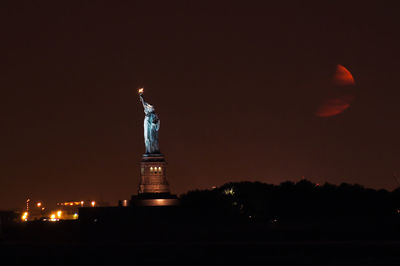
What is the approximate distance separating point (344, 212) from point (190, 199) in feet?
56.2

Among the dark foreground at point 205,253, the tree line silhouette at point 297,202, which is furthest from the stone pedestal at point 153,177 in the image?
the dark foreground at point 205,253

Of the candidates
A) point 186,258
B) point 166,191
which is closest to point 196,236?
point 186,258

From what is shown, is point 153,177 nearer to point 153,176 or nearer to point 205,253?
point 153,176

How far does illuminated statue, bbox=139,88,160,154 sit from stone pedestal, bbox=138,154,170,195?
1.32 metres

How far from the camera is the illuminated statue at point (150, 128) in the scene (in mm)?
82625

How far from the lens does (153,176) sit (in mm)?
80688

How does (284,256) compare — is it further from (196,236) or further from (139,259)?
(196,236)

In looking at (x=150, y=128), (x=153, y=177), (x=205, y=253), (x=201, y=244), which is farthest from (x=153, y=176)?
(x=205, y=253)

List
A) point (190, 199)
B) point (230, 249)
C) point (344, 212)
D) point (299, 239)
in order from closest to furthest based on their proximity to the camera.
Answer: point (230, 249) < point (299, 239) < point (344, 212) < point (190, 199)

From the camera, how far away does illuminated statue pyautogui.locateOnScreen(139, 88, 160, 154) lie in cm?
8262

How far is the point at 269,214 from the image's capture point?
72.4 meters

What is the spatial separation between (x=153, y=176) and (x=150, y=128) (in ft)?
20.2

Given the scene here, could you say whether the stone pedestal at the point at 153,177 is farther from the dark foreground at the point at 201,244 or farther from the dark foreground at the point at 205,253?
the dark foreground at the point at 205,253

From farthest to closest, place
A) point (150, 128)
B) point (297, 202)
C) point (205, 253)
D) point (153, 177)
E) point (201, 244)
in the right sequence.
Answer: point (150, 128), point (153, 177), point (297, 202), point (201, 244), point (205, 253)
